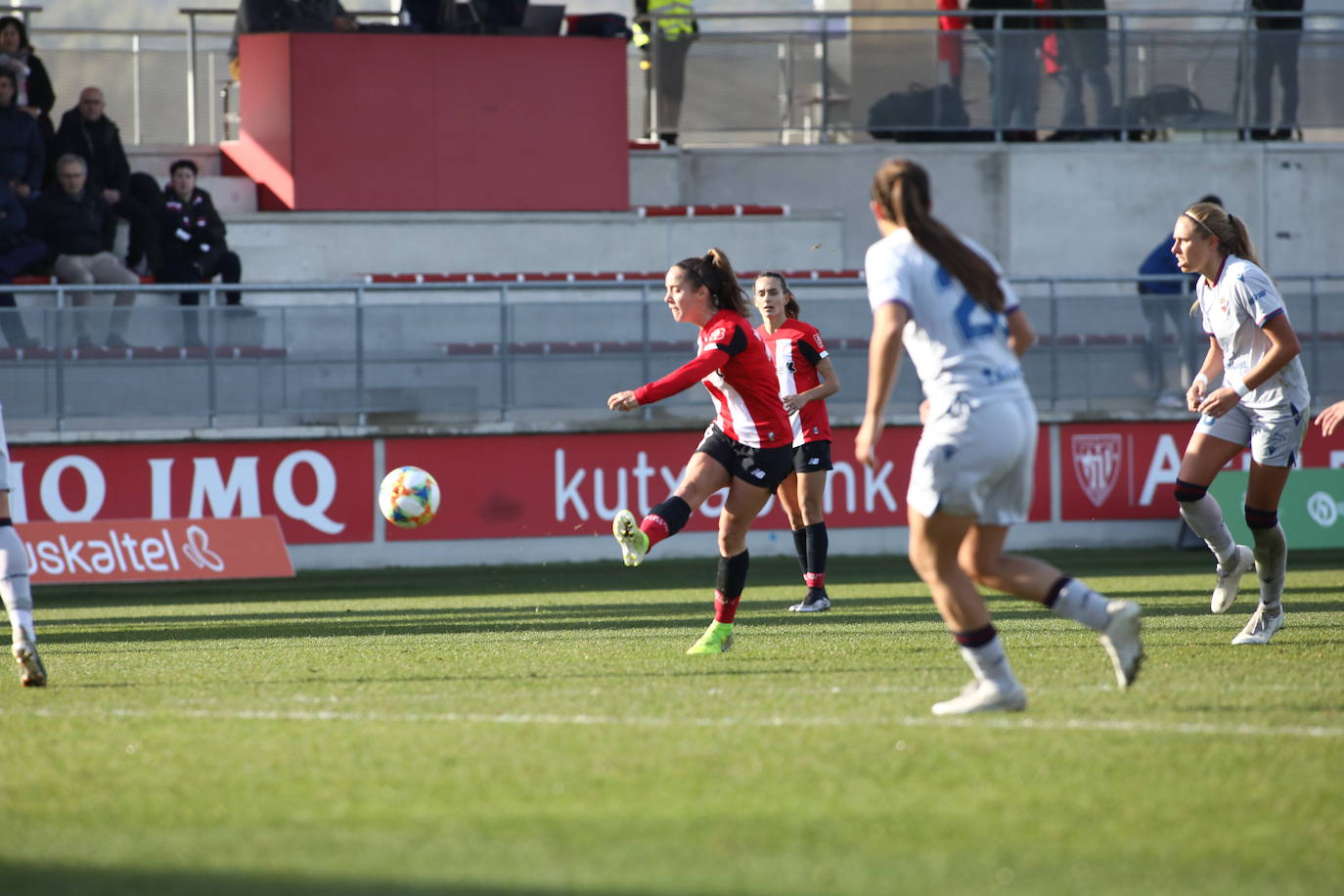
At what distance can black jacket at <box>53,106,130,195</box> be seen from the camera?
61.6 ft

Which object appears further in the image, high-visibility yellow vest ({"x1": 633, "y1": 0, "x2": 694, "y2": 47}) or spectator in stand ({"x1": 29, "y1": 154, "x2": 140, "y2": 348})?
high-visibility yellow vest ({"x1": 633, "y1": 0, "x2": 694, "y2": 47})

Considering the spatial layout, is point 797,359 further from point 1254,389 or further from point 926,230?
point 926,230

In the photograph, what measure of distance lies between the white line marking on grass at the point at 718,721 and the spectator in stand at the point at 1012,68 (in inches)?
669

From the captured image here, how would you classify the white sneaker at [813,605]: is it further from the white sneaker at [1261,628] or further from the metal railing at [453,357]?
the metal railing at [453,357]

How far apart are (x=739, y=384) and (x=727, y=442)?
0.32 meters

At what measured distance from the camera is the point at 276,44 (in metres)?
21.5

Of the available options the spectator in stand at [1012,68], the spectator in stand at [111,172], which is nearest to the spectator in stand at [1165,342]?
the spectator in stand at [1012,68]

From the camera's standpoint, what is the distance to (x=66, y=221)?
17.8 m

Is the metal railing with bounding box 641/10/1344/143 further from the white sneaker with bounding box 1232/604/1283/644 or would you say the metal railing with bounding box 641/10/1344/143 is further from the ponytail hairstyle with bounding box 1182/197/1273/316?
the white sneaker with bounding box 1232/604/1283/644

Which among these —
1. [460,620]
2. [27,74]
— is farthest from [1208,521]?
[27,74]

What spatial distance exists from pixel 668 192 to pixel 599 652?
47.5ft

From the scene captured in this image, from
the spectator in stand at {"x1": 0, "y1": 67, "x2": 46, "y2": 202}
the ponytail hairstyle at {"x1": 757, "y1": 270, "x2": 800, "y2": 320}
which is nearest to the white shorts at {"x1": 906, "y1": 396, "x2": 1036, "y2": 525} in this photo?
the ponytail hairstyle at {"x1": 757, "y1": 270, "x2": 800, "y2": 320}

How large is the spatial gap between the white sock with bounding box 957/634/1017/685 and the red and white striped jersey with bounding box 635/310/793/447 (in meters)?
2.71

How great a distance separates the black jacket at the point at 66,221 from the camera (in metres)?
17.8
